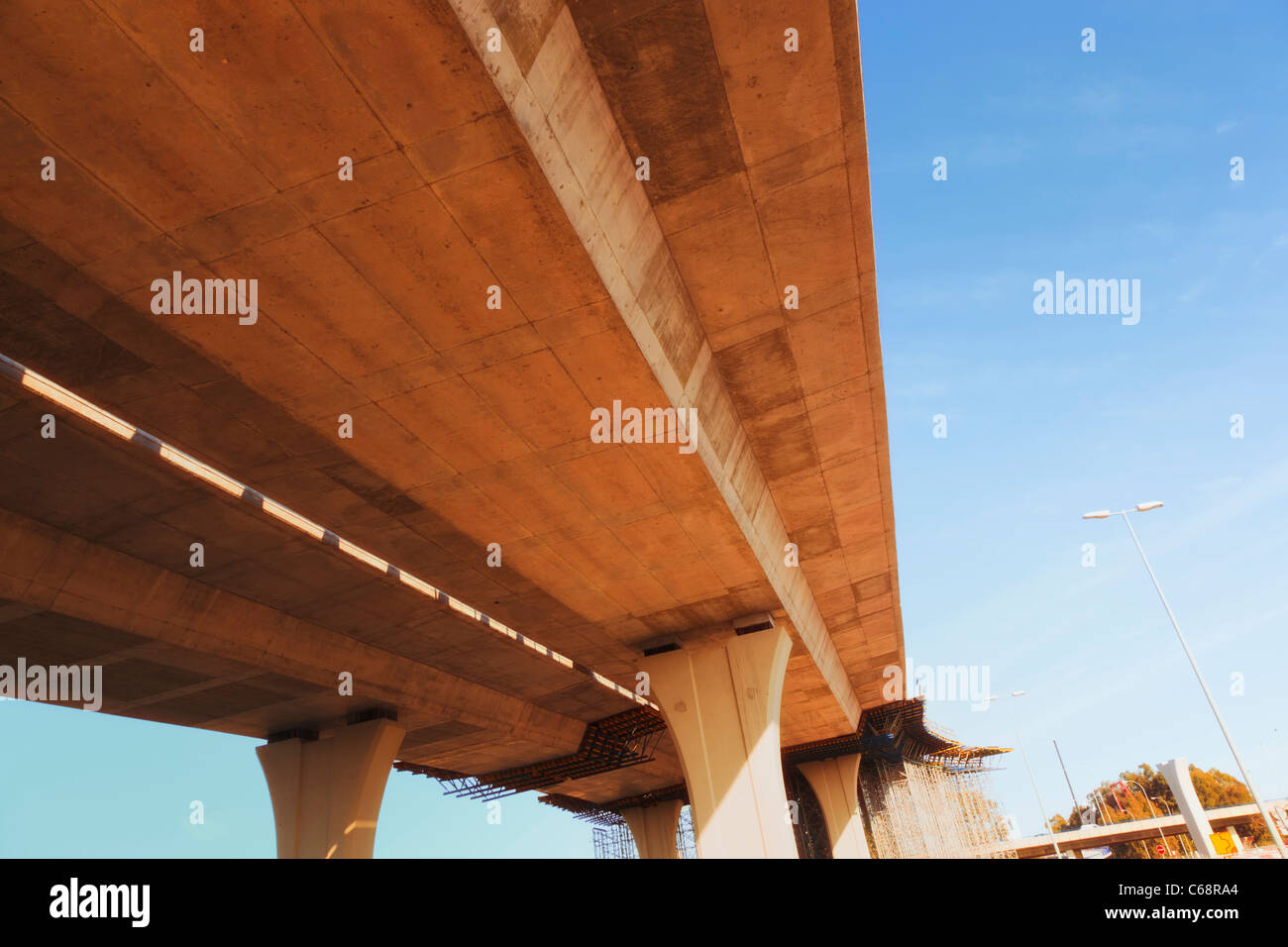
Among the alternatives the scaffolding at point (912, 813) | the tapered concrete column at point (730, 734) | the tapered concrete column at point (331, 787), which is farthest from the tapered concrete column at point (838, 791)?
the tapered concrete column at point (730, 734)

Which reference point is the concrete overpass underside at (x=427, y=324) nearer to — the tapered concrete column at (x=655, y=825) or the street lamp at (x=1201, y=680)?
the street lamp at (x=1201, y=680)

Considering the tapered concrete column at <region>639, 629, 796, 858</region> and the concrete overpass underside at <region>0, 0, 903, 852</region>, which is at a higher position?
the concrete overpass underside at <region>0, 0, 903, 852</region>

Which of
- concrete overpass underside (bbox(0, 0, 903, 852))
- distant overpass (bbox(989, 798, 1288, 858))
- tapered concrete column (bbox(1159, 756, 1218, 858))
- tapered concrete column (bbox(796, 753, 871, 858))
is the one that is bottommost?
distant overpass (bbox(989, 798, 1288, 858))

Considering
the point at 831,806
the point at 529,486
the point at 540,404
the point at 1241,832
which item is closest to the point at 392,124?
the point at 540,404

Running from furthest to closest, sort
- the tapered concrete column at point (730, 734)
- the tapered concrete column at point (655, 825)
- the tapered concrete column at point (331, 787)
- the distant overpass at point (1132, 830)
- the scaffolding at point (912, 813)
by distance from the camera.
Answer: the distant overpass at point (1132, 830) < the scaffolding at point (912, 813) < the tapered concrete column at point (655, 825) < the tapered concrete column at point (331, 787) < the tapered concrete column at point (730, 734)

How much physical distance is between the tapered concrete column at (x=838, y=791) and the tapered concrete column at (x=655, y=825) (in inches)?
370

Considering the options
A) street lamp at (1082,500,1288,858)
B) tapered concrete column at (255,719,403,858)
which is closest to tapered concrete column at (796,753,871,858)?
street lamp at (1082,500,1288,858)

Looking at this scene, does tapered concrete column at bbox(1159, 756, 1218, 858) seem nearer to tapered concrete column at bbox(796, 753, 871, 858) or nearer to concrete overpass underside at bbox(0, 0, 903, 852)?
concrete overpass underside at bbox(0, 0, 903, 852)

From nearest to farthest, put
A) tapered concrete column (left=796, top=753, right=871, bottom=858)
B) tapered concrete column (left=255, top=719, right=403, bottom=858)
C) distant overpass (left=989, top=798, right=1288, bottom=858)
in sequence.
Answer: tapered concrete column (left=255, top=719, right=403, bottom=858) → tapered concrete column (left=796, top=753, right=871, bottom=858) → distant overpass (left=989, top=798, right=1288, bottom=858)

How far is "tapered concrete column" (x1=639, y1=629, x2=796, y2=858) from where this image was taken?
70.0 feet

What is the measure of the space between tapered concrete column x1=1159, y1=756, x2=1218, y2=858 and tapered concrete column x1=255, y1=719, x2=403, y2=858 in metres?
27.0

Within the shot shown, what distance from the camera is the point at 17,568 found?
15.6 metres

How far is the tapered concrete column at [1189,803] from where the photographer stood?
2891 cm

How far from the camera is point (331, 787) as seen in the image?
89.1ft
